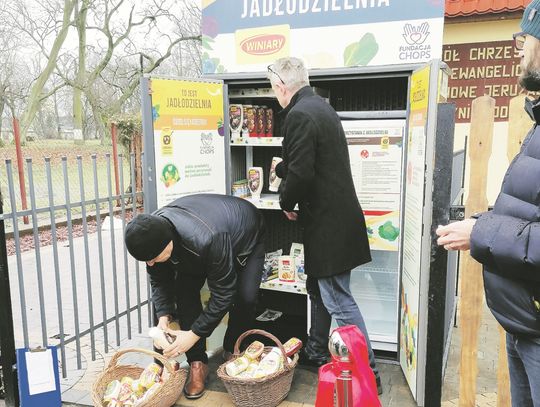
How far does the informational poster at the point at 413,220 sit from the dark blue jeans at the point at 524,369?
93cm

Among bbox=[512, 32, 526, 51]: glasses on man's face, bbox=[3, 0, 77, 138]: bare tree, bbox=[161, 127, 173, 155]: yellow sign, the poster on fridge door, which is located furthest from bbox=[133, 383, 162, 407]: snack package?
bbox=[3, 0, 77, 138]: bare tree

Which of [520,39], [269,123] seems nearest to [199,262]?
[269,123]

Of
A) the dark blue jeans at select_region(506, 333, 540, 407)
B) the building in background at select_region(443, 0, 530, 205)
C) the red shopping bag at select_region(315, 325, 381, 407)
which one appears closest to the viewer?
the dark blue jeans at select_region(506, 333, 540, 407)

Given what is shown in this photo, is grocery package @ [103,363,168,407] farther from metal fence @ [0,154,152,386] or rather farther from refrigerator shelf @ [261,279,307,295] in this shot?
refrigerator shelf @ [261,279,307,295]

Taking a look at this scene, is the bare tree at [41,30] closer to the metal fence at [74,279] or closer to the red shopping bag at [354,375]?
the metal fence at [74,279]

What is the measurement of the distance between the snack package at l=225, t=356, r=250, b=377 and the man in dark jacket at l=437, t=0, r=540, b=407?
66.8 inches

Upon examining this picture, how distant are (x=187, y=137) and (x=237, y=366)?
4.98 ft

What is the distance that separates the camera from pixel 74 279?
3.33 m

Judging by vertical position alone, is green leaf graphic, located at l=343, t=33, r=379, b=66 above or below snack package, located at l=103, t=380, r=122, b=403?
above

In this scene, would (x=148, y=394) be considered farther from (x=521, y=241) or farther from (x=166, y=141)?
(x=521, y=241)

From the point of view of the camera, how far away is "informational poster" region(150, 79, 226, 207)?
311 centimetres

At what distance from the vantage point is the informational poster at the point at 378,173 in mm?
3326

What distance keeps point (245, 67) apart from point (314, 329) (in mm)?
1894

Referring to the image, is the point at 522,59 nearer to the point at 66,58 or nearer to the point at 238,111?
Result: the point at 238,111
